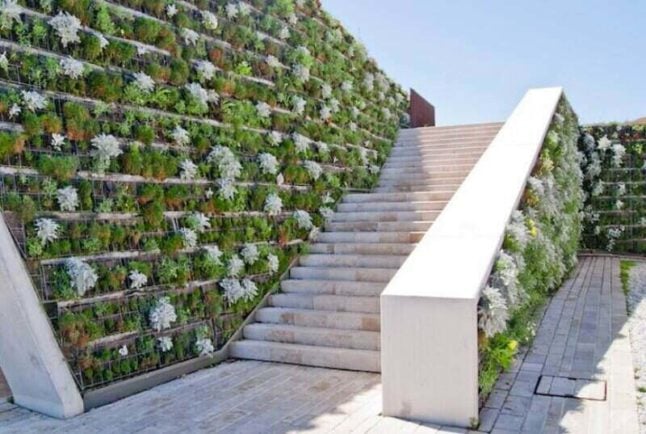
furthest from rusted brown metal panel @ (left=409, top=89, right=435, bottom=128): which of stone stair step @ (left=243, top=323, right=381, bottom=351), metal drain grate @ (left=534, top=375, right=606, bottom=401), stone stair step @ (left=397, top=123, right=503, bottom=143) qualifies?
metal drain grate @ (left=534, top=375, right=606, bottom=401)

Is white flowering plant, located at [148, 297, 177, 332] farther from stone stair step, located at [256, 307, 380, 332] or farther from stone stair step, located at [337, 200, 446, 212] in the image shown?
stone stair step, located at [337, 200, 446, 212]

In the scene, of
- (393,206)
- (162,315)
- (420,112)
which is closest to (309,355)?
(162,315)

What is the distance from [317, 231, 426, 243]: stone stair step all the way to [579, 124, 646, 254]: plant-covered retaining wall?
5646 mm

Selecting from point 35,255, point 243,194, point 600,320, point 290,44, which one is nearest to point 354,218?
point 243,194

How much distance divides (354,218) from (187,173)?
7.86ft

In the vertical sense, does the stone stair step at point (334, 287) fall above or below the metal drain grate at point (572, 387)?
above

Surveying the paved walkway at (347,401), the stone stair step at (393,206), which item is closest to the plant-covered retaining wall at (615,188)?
the stone stair step at (393,206)

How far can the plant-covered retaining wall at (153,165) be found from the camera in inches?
143

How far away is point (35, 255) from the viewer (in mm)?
3518

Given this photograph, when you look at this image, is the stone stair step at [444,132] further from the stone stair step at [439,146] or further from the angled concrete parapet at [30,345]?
the angled concrete parapet at [30,345]

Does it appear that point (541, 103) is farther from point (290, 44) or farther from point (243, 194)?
point (243, 194)

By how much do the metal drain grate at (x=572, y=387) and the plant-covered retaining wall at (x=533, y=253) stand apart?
0.87 feet

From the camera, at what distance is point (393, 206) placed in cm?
649

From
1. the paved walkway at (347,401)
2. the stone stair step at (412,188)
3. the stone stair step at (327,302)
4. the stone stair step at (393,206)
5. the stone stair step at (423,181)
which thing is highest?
the stone stair step at (423,181)
